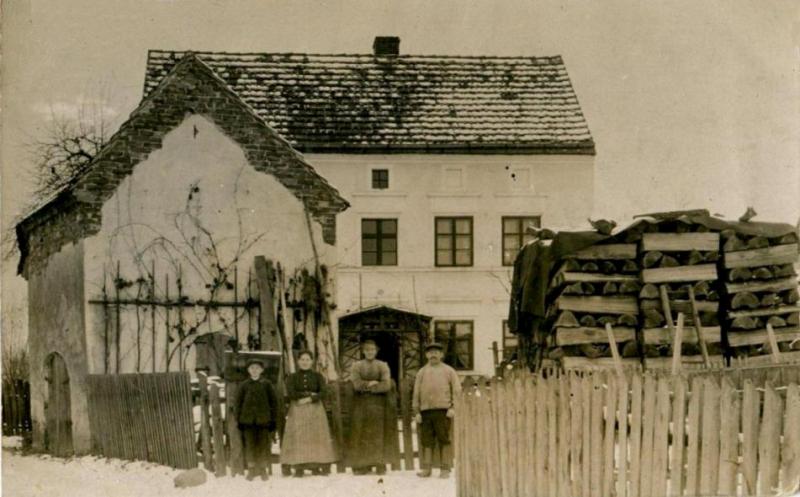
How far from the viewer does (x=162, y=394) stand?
1112 cm

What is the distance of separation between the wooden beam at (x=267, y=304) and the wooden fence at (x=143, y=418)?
166cm

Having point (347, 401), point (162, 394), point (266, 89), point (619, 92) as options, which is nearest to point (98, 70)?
point (266, 89)

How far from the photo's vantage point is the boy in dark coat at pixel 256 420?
35.3 ft

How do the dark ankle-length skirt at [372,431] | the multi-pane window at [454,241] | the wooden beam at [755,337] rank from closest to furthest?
the dark ankle-length skirt at [372,431], the wooden beam at [755,337], the multi-pane window at [454,241]

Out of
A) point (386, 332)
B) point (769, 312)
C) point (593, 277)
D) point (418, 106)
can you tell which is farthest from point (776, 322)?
point (418, 106)

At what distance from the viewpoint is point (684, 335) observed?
11.7m

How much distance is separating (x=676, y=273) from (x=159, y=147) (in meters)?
6.80

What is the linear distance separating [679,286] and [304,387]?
4.82m

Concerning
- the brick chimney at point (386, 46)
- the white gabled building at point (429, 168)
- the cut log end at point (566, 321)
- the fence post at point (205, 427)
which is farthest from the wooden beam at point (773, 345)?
the fence post at point (205, 427)

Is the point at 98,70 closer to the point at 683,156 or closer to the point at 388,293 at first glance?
the point at 388,293

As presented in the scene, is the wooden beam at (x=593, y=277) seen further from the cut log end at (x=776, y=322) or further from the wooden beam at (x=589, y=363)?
the cut log end at (x=776, y=322)

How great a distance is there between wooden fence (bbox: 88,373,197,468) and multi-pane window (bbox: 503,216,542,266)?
4870 millimetres

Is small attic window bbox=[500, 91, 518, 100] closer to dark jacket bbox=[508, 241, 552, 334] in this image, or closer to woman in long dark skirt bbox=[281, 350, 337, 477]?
dark jacket bbox=[508, 241, 552, 334]

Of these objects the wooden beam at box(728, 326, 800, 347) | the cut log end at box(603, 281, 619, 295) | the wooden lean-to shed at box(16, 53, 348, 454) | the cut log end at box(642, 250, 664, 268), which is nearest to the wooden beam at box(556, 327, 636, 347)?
the cut log end at box(603, 281, 619, 295)
